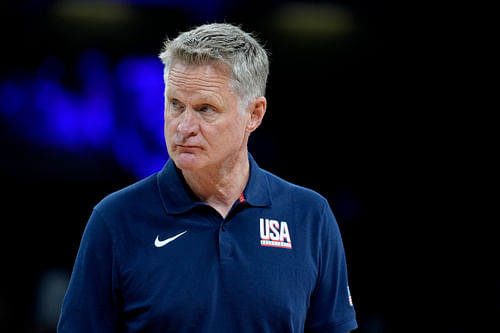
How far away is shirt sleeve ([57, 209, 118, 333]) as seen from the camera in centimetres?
194

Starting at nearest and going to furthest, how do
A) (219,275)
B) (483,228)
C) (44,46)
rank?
1. (219,275)
2. (44,46)
3. (483,228)

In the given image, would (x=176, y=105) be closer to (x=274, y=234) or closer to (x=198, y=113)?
(x=198, y=113)

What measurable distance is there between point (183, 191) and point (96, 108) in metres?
3.53

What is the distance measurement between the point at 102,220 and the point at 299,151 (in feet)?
12.3

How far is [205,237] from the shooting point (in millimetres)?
2031

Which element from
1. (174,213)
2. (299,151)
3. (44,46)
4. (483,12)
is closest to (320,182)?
(299,151)

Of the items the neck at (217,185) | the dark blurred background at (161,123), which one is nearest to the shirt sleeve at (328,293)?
the neck at (217,185)

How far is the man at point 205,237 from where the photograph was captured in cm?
194

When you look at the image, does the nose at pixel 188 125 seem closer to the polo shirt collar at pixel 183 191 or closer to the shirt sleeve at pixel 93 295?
the polo shirt collar at pixel 183 191

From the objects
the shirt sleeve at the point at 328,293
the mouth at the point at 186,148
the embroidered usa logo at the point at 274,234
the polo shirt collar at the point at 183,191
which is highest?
the mouth at the point at 186,148

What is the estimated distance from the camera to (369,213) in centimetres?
571

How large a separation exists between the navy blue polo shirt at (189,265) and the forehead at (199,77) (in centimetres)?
31

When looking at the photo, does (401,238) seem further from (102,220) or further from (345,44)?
(102,220)

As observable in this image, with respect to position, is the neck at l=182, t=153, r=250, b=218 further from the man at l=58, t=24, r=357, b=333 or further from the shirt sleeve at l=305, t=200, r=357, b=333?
the shirt sleeve at l=305, t=200, r=357, b=333
